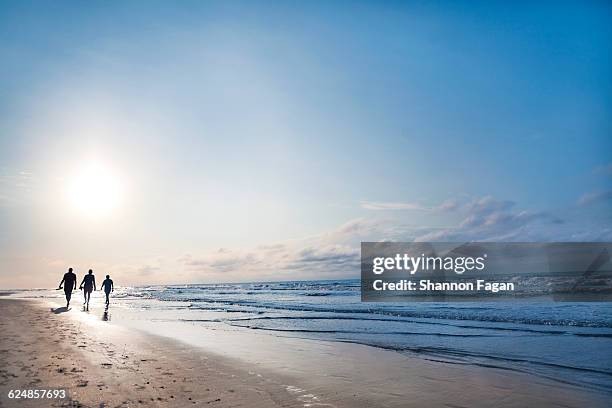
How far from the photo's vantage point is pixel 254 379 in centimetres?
779

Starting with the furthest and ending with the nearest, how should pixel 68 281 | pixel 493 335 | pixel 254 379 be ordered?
1. pixel 68 281
2. pixel 493 335
3. pixel 254 379

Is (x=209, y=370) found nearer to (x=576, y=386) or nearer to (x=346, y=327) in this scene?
(x=576, y=386)

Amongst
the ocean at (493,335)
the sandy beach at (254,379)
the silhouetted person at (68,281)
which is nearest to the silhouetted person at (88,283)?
the silhouetted person at (68,281)

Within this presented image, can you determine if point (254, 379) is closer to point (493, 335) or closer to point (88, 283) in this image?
point (493, 335)

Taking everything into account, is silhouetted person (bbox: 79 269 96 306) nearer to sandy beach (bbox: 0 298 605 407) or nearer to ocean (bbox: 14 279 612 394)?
ocean (bbox: 14 279 612 394)

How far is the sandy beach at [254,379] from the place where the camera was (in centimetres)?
640

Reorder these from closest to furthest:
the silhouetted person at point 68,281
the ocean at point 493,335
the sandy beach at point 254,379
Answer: the sandy beach at point 254,379, the ocean at point 493,335, the silhouetted person at point 68,281

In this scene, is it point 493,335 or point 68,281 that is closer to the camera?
point 493,335

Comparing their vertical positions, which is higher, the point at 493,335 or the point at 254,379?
the point at 254,379

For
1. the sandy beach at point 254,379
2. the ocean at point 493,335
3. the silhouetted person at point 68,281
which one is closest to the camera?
the sandy beach at point 254,379

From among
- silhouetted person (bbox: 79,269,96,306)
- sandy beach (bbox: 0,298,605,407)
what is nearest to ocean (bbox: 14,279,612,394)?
sandy beach (bbox: 0,298,605,407)

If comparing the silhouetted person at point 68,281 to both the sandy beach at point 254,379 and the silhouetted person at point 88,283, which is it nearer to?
the silhouetted person at point 88,283

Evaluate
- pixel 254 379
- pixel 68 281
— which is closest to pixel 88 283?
pixel 68 281

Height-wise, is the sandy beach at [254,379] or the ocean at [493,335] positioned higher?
the sandy beach at [254,379]
